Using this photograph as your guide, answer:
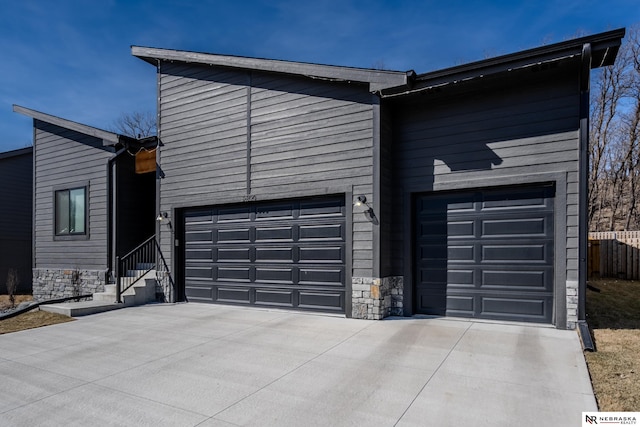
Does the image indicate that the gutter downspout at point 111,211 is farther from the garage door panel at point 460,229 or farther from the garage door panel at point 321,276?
the garage door panel at point 460,229

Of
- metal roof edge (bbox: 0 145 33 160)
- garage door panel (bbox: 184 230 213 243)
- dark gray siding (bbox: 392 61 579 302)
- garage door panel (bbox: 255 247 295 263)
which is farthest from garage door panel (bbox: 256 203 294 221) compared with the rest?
metal roof edge (bbox: 0 145 33 160)

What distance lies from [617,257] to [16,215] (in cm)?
2074

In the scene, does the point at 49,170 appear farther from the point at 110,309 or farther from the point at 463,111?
the point at 463,111

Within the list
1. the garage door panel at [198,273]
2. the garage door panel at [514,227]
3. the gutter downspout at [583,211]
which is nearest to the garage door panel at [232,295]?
the garage door panel at [198,273]

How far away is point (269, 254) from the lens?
755 centimetres

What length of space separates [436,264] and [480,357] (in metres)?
2.30

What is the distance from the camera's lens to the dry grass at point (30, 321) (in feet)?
20.8

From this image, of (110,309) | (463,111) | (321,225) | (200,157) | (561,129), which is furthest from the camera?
(200,157)

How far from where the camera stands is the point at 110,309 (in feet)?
25.4

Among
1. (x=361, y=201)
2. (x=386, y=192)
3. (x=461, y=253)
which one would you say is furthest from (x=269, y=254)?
(x=461, y=253)

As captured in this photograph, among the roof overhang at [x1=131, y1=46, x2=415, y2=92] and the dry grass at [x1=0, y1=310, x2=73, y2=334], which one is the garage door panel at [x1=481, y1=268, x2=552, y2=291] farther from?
the dry grass at [x1=0, y1=310, x2=73, y2=334]

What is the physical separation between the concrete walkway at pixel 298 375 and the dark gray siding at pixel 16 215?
10529 millimetres

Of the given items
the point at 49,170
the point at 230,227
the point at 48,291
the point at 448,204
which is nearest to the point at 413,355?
the point at 448,204

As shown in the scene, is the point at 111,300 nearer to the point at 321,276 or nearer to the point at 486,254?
the point at 321,276
